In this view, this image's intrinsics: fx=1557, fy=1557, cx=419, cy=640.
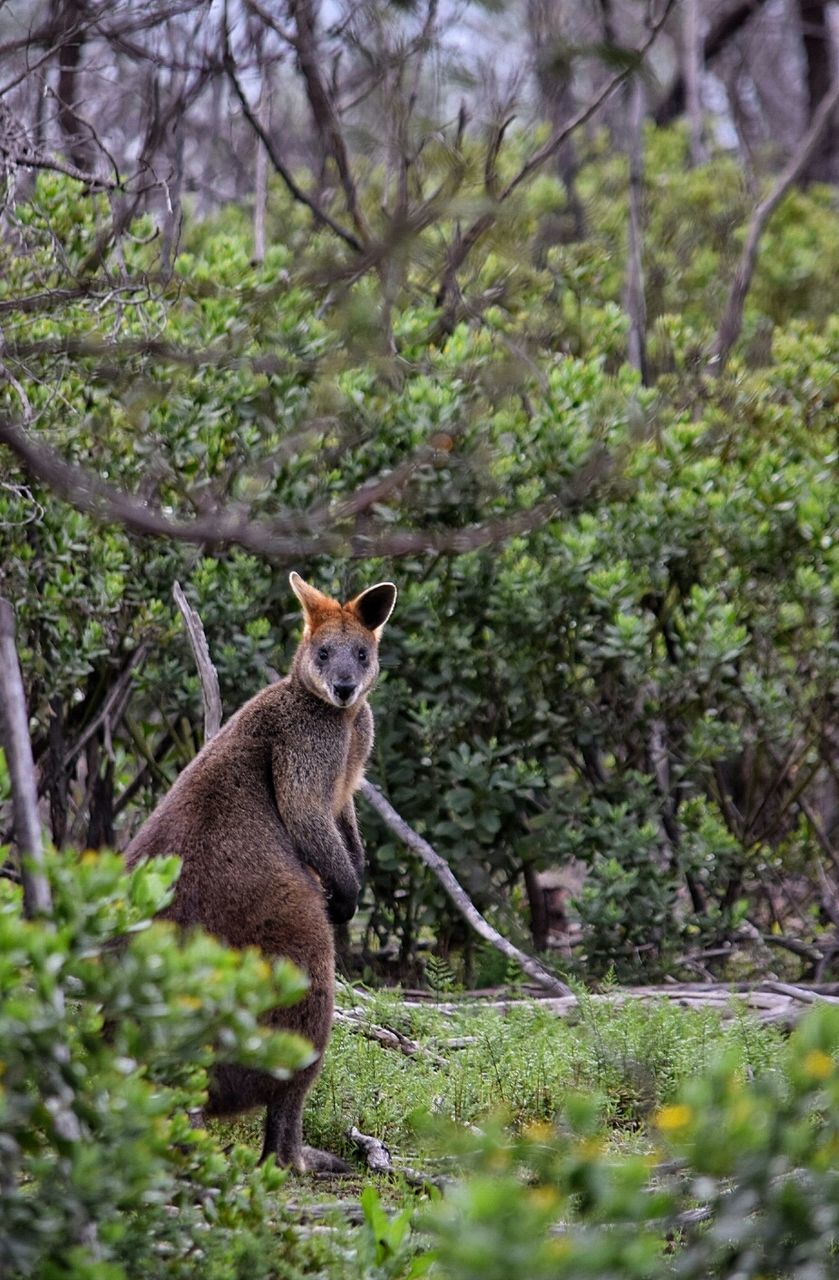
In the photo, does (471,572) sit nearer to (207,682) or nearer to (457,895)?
(457,895)

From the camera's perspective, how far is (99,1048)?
3.08 meters

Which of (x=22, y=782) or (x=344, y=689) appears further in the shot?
(x=344, y=689)

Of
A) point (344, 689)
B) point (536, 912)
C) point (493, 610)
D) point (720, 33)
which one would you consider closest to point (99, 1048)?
point (344, 689)

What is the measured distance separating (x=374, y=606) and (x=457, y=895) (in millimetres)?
1561

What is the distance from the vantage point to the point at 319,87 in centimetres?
705

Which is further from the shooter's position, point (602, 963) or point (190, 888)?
point (602, 963)

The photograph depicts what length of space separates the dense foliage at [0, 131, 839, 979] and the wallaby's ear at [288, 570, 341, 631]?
806 millimetres

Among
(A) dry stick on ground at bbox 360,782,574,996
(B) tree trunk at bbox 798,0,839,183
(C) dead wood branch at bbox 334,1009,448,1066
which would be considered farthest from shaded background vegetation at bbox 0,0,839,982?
(B) tree trunk at bbox 798,0,839,183

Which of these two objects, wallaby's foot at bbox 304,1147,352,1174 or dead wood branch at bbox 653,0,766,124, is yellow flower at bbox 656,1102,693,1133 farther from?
dead wood branch at bbox 653,0,766,124

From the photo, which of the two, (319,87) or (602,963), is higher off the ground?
(319,87)

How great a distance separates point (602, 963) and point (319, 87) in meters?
4.31

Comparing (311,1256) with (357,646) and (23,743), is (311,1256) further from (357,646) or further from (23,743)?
(357,646)

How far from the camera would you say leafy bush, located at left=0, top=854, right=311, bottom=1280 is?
289 cm

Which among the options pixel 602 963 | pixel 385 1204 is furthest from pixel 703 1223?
pixel 602 963
